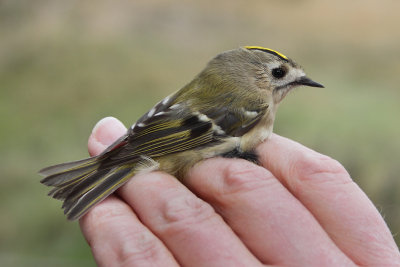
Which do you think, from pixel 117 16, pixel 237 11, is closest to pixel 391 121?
pixel 237 11

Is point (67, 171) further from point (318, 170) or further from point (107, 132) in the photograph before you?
point (318, 170)

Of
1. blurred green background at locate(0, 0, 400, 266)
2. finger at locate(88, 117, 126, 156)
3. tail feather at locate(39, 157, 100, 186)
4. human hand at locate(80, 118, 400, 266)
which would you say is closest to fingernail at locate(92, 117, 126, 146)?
finger at locate(88, 117, 126, 156)

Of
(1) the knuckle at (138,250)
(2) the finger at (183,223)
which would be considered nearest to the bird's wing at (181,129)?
(2) the finger at (183,223)

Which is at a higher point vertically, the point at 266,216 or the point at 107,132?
the point at 107,132

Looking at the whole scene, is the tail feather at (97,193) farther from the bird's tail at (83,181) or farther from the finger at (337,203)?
the finger at (337,203)

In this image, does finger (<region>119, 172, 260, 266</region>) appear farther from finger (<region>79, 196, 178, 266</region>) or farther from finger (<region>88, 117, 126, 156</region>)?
finger (<region>88, 117, 126, 156</region>)

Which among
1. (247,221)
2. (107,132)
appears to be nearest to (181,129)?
(107,132)

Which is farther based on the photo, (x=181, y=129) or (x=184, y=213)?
(x=181, y=129)
